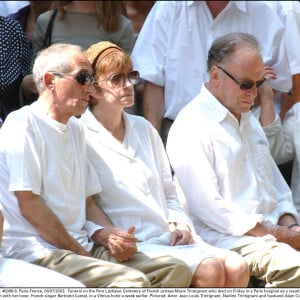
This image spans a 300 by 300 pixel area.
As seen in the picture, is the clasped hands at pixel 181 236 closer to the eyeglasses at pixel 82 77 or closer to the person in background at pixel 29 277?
the person in background at pixel 29 277

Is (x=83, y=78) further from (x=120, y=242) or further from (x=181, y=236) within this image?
(x=181, y=236)

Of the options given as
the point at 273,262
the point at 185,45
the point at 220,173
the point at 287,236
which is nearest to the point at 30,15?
the point at 185,45

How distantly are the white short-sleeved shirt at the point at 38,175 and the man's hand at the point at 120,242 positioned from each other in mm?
94

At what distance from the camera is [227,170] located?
5285 mm

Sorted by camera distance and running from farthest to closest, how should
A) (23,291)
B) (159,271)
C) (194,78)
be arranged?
(194,78) → (159,271) → (23,291)

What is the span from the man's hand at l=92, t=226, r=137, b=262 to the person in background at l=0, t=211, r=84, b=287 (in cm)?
39

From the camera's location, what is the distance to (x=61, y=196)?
4.78 m

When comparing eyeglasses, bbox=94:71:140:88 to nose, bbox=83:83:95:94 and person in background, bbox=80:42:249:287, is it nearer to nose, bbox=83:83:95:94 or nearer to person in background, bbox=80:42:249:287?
person in background, bbox=80:42:249:287

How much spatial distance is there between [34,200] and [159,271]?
2.20 ft

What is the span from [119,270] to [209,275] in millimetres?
464

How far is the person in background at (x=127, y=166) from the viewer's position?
5.04m

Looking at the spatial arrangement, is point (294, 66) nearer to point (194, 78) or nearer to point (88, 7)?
point (194, 78)

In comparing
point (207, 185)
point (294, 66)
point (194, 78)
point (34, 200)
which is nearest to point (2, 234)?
point (34, 200)

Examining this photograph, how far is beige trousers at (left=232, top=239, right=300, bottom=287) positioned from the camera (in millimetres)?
Answer: 4984
